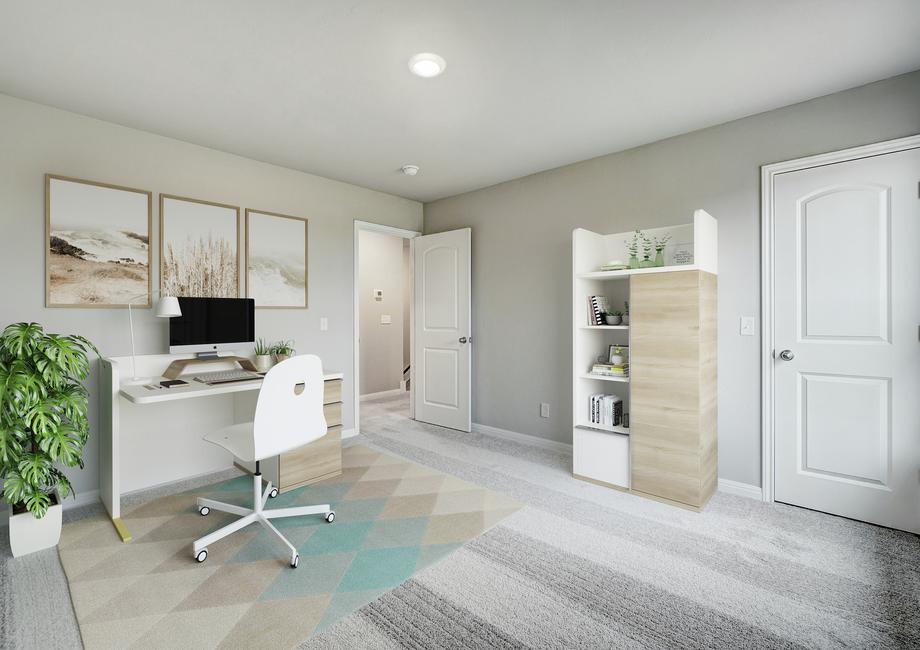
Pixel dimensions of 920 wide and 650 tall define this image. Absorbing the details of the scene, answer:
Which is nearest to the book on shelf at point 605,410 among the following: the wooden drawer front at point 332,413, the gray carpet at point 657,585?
the gray carpet at point 657,585

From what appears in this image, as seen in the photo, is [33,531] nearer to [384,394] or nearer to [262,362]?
[262,362]

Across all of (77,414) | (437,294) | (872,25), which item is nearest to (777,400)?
(872,25)

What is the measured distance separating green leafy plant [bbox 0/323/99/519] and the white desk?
234 mm

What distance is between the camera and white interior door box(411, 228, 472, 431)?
14.6ft

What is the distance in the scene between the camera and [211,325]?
3082 mm

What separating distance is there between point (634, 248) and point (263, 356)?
281cm

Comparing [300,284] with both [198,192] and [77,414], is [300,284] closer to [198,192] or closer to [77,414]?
[198,192]

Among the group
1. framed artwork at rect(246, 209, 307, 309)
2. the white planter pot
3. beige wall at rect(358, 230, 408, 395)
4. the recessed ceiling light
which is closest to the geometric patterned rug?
the white planter pot

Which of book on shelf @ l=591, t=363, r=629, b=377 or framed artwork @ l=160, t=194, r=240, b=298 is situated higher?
framed artwork @ l=160, t=194, r=240, b=298

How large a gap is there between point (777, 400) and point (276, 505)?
318 centimetres

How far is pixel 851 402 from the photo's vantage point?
8.21ft

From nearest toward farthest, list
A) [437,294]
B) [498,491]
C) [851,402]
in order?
[851,402] < [498,491] < [437,294]

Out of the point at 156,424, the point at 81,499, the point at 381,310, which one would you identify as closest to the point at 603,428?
the point at 156,424

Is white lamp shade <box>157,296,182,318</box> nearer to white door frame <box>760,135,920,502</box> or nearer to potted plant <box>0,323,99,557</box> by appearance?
potted plant <box>0,323,99,557</box>
